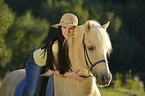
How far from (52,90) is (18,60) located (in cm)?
3280

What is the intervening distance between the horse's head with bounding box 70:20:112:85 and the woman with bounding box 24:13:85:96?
0.76ft

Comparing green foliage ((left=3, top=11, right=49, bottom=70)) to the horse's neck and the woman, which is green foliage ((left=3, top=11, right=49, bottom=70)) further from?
the horse's neck

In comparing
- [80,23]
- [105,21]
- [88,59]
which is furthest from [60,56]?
[105,21]

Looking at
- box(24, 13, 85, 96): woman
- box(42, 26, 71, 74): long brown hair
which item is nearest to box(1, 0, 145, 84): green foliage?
box(24, 13, 85, 96): woman

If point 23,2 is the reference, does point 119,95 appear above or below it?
below

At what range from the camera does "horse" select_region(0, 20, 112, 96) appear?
4117mm

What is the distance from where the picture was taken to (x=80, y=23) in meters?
37.0

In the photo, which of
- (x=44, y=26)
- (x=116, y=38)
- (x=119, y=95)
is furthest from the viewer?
(x=116, y=38)

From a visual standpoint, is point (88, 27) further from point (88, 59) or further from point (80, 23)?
point (80, 23)

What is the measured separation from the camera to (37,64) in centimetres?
490

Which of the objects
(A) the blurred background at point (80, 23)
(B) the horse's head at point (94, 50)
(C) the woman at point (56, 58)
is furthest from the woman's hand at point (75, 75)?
(A) the blurred background at point (80, 23)

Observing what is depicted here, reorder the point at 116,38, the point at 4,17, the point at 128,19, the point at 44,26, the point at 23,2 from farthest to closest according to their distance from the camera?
the point at 128,19 → the point at 23,2 → the point at 116,38 → the point at 44,26 → the point at 4,17

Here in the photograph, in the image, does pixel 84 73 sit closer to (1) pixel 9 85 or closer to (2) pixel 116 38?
(1) pixel 9 85

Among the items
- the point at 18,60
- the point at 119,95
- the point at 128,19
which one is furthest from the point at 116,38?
the point at 119,95
